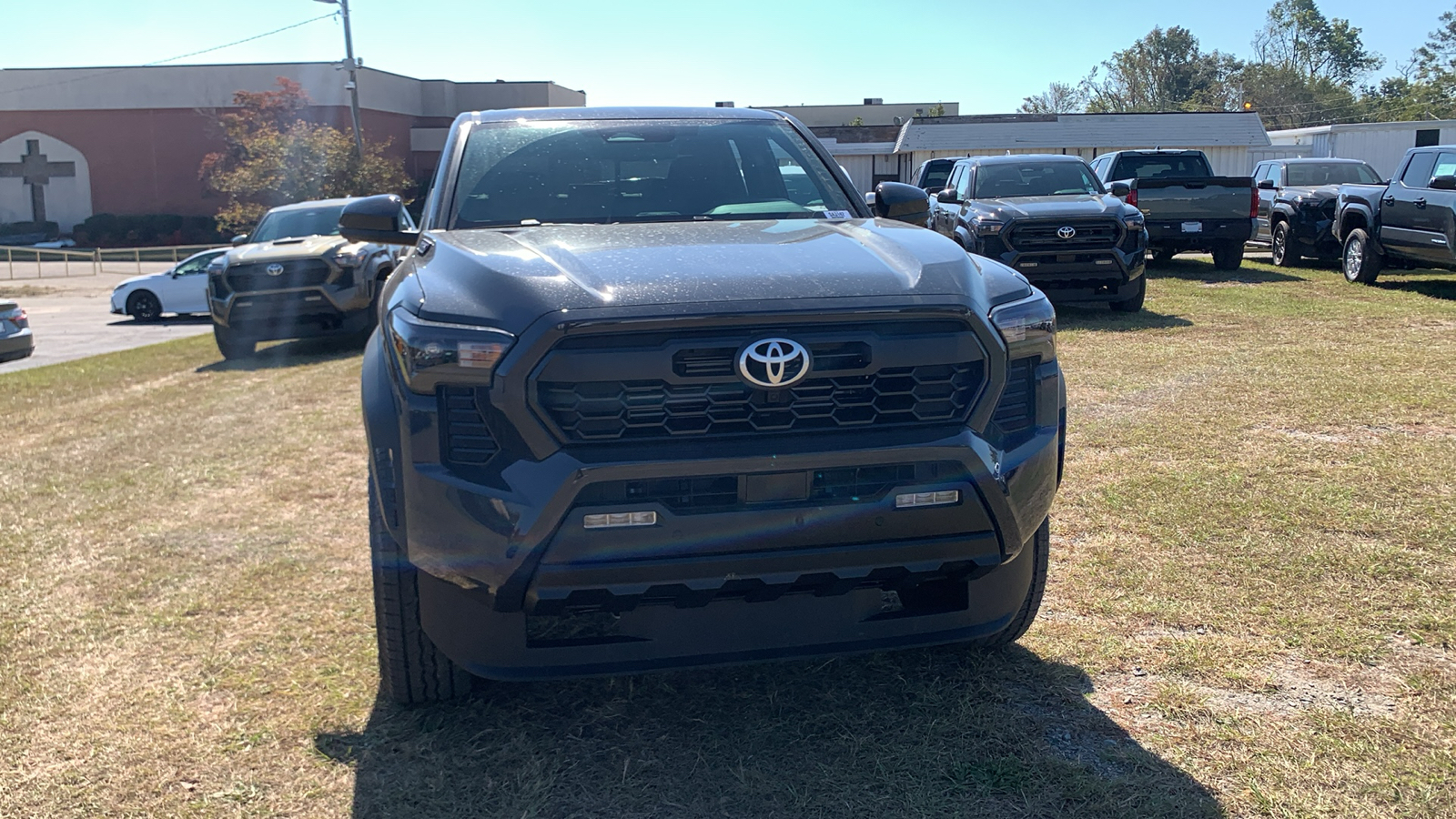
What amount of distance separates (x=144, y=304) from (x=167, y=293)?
50cm

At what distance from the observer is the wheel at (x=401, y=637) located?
3186mm

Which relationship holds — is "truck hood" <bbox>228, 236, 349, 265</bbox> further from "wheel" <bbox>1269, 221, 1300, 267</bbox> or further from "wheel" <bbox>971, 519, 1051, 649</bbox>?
"wheel" <bbox>1269, 221, 1300, 267</bbox>

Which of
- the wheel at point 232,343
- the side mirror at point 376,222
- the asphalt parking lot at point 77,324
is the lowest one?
the asphalt parking lot at point 77,324

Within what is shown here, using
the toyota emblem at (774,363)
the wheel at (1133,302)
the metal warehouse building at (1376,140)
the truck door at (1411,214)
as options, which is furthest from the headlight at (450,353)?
the metal warehouse building at (1376,140)

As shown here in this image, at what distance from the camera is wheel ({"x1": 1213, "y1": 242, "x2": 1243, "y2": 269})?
1619cm

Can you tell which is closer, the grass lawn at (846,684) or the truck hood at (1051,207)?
the grass lawn at (846,684)

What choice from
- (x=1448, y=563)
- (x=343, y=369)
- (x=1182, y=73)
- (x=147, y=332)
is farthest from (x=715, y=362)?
(x=1182, y=73)

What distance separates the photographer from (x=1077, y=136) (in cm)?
3638

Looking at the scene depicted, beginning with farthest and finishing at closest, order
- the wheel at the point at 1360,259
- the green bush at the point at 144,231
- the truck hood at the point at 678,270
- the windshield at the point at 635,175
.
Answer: the green bush at the point at 144,231 → the wheel at the point at 1360,259 → the windshield at the point at 635,175 → the truck hood at the point at 678,270

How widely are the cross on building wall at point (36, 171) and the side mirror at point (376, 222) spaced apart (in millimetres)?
54327

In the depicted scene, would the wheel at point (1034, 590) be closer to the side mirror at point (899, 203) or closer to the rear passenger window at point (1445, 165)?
the side mirror at point (899, 203)

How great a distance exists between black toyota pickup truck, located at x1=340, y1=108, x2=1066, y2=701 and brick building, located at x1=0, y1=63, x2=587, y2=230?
166 feet

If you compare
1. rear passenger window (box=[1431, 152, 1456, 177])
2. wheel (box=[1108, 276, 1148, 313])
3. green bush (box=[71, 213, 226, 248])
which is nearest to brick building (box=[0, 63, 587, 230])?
green bush (box=[71, 213, 226, 248])

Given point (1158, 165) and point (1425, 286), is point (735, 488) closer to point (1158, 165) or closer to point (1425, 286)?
point (1425, 286)
